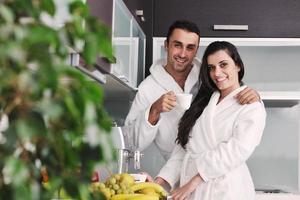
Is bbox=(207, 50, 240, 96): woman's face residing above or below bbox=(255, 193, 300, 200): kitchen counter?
above

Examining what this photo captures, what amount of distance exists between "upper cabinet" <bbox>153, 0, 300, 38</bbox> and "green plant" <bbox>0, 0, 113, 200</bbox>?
2828mm

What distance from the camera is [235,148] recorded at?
2.24m

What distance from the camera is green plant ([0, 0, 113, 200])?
434mm

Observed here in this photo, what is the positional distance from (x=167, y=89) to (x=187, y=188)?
0.64 metres

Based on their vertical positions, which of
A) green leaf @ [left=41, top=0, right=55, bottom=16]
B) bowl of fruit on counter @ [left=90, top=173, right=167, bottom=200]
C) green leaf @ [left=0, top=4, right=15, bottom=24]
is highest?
green leaf @ [left=41, top=0, right=55, bottom=16]

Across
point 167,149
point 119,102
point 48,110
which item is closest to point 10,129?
point 48,110

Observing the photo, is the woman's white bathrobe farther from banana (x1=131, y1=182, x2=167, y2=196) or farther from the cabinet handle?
the cabinet handle

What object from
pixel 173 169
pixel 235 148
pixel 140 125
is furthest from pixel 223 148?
pixel 140 125

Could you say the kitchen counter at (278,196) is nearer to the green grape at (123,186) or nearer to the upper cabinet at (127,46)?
the upper cabinet at (127,46)

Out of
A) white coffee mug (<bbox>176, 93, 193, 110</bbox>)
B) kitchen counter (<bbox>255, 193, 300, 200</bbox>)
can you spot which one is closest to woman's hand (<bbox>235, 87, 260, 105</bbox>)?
white coffee mug (<bbox>176, 93, 193, 110</bbox>)

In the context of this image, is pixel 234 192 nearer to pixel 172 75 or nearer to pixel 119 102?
pixel 172 75

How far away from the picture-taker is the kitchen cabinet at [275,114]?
331 centimetres

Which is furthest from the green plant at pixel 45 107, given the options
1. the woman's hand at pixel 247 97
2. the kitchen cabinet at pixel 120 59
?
the woman's hand at pixel 247 97

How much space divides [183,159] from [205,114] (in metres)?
0.24
